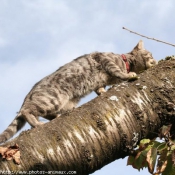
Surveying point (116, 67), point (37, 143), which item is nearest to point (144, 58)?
point (116, 67)

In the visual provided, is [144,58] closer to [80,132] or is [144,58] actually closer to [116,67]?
[116,67]

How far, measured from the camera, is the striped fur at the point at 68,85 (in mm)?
6055

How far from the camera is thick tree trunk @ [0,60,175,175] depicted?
262 cm

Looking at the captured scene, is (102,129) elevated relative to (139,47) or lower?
lower

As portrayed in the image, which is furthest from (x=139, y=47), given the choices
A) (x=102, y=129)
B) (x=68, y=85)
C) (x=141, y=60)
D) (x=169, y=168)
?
(x=169, y=168)

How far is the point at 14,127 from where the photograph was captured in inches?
235

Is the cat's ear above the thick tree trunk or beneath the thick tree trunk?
above

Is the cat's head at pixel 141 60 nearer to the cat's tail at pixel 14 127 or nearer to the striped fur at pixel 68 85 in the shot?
the striped fur at pixel 68 85

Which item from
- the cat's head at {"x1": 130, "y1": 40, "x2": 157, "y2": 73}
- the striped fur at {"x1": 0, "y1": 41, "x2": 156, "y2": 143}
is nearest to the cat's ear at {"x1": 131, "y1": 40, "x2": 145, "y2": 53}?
the cat's head at {"x1": 130, "y1": 40, "x2": 157, "y2": 73}

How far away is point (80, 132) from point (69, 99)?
3662mm

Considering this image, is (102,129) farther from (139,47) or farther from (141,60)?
(139,47)

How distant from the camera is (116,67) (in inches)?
274

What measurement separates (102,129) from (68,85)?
367 cm

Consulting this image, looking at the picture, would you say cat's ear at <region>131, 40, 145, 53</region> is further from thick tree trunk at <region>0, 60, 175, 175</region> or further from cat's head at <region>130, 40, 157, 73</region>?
thick tree trunk at <region>0, 60, 175, 175</region>
